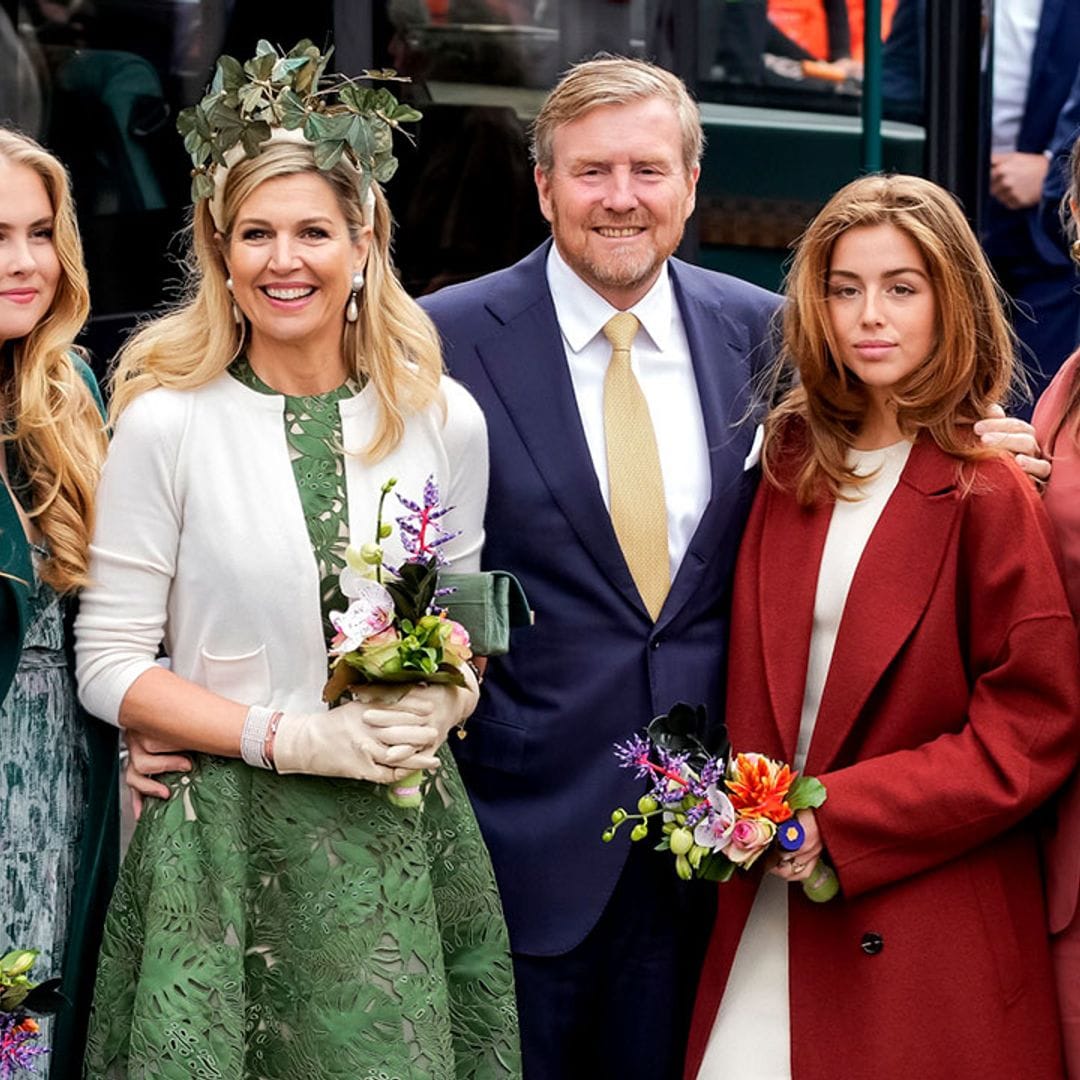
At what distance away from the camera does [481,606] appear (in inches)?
141

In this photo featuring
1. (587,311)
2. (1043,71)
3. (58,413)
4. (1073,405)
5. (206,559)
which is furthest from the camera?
(1043,71)

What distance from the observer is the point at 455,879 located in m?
3.71

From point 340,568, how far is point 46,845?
27.3 inches

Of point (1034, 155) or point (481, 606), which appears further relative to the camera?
point (1034, 155)

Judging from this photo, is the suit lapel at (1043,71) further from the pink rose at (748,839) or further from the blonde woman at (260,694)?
the pink rose at (748,839)

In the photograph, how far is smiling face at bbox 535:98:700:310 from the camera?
409 cm

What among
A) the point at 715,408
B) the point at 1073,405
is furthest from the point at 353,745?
the point at 1073,405

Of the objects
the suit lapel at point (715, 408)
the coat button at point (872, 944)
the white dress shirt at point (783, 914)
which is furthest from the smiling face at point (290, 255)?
the coat button at point (872, 944)

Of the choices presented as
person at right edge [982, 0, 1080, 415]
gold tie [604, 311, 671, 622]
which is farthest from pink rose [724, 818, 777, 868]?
person at right edge [982, 0, 1080, 415]

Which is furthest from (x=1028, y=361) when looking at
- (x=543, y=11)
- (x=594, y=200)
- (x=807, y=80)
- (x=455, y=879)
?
(x=455, y=879)

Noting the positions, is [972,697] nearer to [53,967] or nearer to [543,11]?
[53,967]

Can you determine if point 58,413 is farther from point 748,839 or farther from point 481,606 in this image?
point 748,839

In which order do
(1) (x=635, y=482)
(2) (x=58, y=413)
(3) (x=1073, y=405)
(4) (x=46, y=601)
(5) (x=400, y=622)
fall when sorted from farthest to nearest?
1. (1) (x=635, y=482)
2. (3) (x=1073, y=405)
3. (2) (x=58, y=413)
4. (4) (x=46, y=601)
5. (5) (x=400, y=622)

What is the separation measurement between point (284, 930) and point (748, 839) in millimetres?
748
